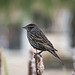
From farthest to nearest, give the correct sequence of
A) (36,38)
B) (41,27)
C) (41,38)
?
(41,27) < (36,38) < (41,38)

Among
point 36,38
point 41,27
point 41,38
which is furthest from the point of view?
point 41,27

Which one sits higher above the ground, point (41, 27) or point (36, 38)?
point (36, 38)

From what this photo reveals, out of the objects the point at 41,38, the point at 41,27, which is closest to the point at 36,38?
the point at 41,38

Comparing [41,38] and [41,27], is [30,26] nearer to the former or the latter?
[41,38]

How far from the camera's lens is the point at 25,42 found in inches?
907

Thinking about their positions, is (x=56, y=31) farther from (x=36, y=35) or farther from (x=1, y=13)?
(x=36, y=35)

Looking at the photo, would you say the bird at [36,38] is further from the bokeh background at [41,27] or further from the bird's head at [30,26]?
the bokeh background at [41,27]

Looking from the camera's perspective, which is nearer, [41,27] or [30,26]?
[30,26]

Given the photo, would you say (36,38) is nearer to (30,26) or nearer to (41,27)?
(30,26)

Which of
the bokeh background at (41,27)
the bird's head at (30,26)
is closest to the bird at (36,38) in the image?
the bird's head at (30,26)

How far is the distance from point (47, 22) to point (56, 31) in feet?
2.33

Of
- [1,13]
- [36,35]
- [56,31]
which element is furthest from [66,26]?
[36,35]

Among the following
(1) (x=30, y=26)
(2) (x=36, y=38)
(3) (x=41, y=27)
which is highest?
(1) (x=30, y=26)

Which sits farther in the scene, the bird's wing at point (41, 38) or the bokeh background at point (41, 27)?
the bokeh background at point (41, 27)
